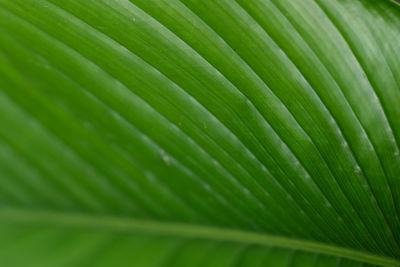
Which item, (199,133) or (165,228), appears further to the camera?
(199,133)

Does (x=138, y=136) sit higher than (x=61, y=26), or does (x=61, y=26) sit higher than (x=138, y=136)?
(x=61, y=26)

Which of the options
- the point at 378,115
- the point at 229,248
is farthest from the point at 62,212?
the point at 378,115

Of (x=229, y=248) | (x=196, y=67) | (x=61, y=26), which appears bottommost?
(x=229, y=248)

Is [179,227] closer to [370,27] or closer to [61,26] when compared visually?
[61,26]

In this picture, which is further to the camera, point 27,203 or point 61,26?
point 61,26
